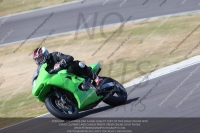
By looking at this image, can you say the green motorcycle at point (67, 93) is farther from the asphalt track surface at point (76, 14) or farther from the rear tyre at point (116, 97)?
the asphalt track surface at point (76, 14)

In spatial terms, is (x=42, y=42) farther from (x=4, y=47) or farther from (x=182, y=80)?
(x=182, y=80)

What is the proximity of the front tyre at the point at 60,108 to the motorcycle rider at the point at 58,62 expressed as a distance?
558 millimetres

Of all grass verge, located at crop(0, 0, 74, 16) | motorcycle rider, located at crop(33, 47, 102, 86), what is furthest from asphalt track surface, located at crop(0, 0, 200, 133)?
grass verge, located at crop(0, 0, 74, 16)

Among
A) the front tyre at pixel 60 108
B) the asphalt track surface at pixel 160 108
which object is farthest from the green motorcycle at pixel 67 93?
the asphalt track surface at pixel 160 108

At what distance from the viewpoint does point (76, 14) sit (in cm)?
2334

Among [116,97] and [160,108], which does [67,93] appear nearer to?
[116,97]

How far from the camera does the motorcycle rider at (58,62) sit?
945 cm

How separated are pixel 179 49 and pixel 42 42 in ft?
25.1

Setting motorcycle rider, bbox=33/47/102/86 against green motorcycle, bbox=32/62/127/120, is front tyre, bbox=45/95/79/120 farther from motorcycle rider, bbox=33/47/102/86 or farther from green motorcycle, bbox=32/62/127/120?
motorcycle rider, bbox=33/47/102/86

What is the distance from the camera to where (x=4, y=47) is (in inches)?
856

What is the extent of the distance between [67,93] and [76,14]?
14173mm

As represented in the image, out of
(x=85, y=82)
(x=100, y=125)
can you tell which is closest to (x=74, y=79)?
(x=85, y=82)

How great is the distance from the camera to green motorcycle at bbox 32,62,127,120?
30.2ft

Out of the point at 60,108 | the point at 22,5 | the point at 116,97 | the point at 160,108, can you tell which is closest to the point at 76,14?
the point at 22,5
